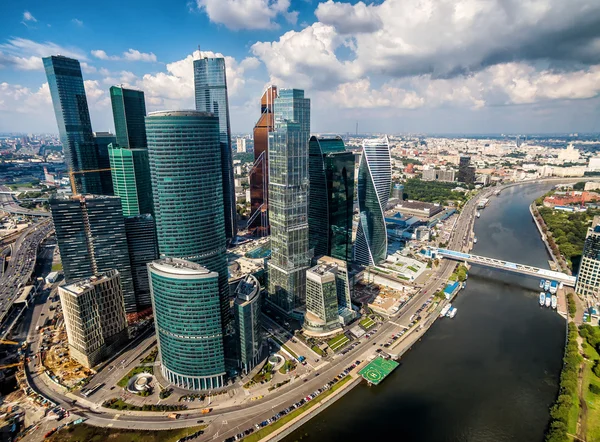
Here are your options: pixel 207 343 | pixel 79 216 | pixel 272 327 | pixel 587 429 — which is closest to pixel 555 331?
pixel 587 429

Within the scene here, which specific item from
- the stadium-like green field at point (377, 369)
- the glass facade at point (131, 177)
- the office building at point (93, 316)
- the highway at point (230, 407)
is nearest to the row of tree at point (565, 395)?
the stadium-like green field at point (377, 369)

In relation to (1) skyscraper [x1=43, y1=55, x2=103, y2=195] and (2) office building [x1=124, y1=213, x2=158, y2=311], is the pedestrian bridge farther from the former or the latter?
(1) skyscraper [x1=43, y1=55, x2=103, y2=195]

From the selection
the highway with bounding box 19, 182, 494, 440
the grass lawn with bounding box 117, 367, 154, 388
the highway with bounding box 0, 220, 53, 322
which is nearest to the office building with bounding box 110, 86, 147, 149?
the highway with bounding box 0, 220, 53, 322

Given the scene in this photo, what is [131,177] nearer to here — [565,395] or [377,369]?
[377,369]

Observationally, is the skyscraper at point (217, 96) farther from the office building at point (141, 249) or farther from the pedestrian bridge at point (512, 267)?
the pedestrian bridge at point (512, 267)

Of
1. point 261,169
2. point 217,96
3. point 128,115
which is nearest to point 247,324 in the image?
point 261,169

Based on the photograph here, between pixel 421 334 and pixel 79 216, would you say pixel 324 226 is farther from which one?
pixel 79 216
